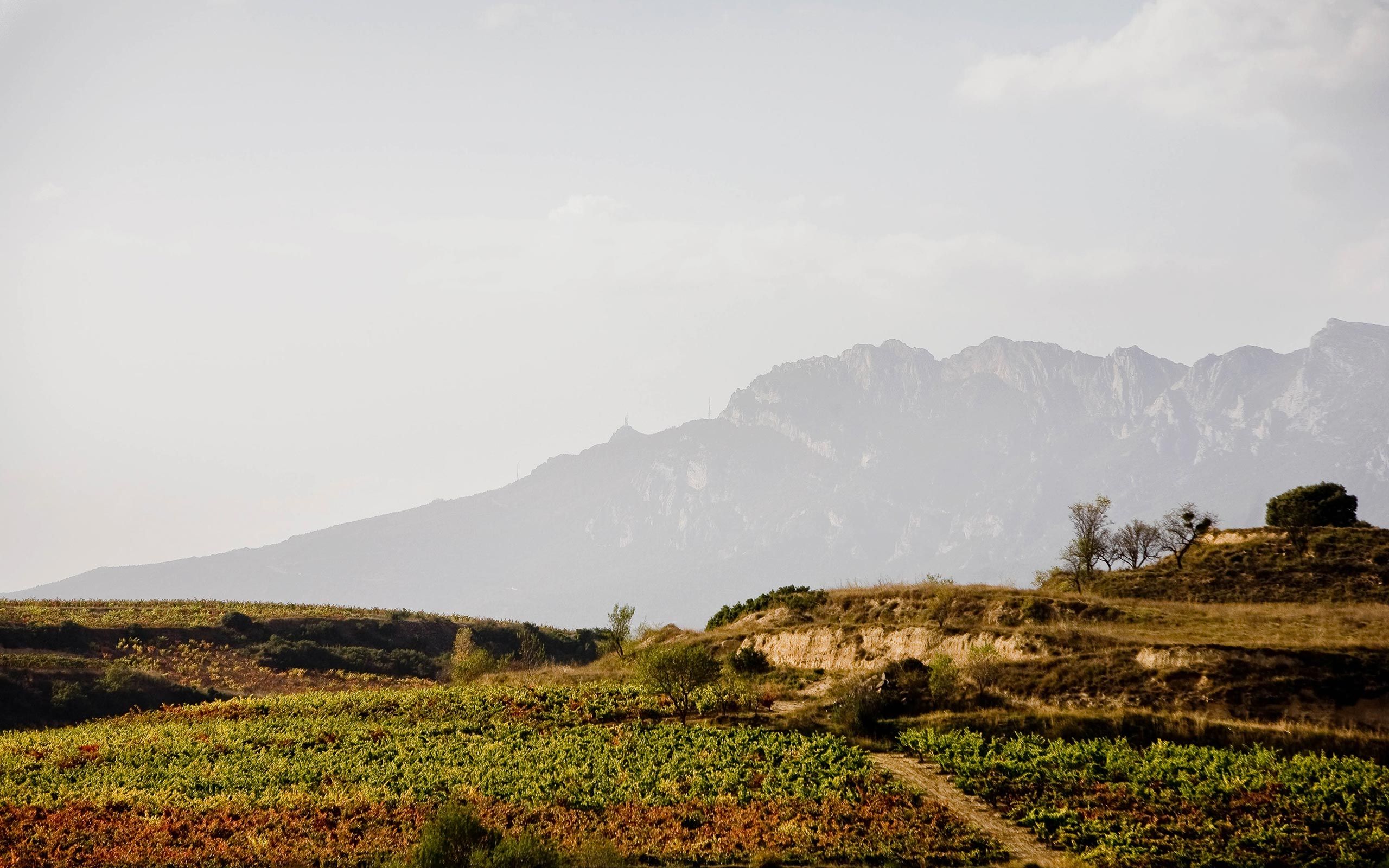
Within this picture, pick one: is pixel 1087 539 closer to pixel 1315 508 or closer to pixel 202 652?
pixel 1315 508

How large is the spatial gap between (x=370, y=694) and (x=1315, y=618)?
5004 cm

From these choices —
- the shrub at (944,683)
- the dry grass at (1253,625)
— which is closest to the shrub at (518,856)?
the shrub at (944,683)

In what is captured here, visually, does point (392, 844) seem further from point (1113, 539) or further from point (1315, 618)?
point (1113, 539)

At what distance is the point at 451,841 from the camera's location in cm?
2219

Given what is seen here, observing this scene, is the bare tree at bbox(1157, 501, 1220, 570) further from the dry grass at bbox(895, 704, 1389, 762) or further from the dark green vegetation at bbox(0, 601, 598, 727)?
the dark green vegetation at bbox(0, 601, 598, 727)

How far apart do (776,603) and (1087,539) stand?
87.5ft

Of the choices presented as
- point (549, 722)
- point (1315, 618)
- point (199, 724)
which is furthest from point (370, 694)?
point (1315, 618)

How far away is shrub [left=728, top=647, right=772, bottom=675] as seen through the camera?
172 ft

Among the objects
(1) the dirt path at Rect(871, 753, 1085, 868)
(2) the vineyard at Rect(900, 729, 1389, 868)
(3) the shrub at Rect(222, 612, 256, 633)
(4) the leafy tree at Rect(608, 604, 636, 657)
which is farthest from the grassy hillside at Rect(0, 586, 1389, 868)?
(3) the shrub at Rect(222, 612, 256, 633)

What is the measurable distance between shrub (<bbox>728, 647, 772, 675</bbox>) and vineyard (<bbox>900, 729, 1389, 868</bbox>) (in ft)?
71.4

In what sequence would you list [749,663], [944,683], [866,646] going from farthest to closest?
[749,663] < [866,646] < [944,683]

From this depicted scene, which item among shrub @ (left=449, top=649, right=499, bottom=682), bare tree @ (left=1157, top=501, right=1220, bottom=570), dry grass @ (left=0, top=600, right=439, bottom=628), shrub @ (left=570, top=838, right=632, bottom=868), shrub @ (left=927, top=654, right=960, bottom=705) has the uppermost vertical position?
bare tree @ (left=1157, top=501, right=1220, bottom=570)

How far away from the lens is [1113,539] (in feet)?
241

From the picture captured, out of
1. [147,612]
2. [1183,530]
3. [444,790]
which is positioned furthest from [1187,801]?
[147,612]
